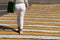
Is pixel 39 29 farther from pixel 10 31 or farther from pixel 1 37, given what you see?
pixel 1 37

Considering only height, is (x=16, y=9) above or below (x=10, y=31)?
above

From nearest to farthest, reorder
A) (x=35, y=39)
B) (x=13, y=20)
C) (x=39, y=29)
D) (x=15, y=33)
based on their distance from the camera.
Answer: (x=35, y=39) → (x=15, y=33) → (x=39, y=29) → (x=13, y=20)

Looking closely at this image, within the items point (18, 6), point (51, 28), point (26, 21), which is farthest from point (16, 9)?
point (26, 21)

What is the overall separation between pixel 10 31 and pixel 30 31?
74 centimetres

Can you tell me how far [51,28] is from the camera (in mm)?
8914

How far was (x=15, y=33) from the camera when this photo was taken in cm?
820

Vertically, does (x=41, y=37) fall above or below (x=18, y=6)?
below

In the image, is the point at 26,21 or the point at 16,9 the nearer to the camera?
the point at 16,9

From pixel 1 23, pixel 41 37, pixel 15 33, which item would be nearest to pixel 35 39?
pixel 41 37

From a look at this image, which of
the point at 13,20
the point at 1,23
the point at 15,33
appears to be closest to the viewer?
the point at 15,33

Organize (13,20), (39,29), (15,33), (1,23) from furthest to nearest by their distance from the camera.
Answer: (13,20), (1,23), (39,29), (15,33)

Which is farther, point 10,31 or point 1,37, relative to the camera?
point 10,31

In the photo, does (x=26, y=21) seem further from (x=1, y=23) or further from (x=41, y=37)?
(x=41, y=37)

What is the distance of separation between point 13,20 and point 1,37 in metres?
2.90
